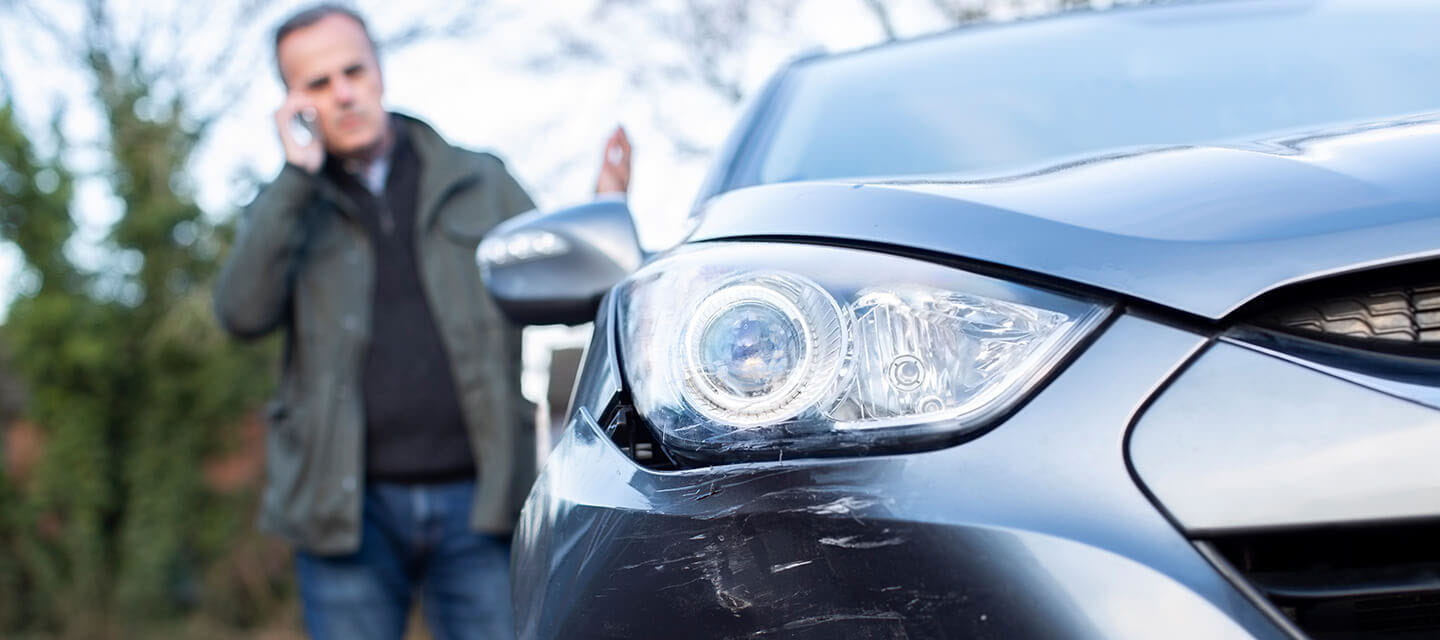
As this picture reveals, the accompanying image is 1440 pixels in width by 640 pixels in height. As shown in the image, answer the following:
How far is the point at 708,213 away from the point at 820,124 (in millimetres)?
623

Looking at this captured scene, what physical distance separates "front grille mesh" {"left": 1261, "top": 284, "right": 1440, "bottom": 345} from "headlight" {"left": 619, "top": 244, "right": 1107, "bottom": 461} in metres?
0.14

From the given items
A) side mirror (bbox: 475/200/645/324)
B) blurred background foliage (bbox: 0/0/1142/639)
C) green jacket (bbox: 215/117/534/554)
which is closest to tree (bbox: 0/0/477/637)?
blurred background foliage (bbox: 0/0/1142/639)

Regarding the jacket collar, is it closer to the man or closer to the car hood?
the man

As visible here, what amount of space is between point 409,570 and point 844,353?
73.4 inches

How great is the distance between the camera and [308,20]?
9.28 ft

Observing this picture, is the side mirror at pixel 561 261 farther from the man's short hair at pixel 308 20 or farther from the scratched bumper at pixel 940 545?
the man's short hair at pixel 308 20

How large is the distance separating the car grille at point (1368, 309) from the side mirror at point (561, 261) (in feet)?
2.75

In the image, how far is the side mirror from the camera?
160 centimetres

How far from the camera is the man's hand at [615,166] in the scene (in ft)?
8.35

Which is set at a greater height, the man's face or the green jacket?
the man's face

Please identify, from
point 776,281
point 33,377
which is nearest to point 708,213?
point 776,281

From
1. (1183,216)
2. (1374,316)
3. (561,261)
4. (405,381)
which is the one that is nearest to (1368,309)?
(1374,316)

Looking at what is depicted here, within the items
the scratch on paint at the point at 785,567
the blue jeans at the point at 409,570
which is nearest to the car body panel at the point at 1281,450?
the scratch on paint at the point at 785,567

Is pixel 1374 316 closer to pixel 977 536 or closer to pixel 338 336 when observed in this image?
pixel 977 536
